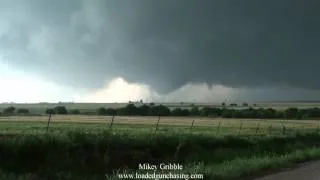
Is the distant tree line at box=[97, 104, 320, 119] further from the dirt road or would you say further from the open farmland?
the dirt road

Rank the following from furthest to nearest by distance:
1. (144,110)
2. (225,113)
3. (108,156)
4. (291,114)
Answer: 1. (144,110)
2. (291,114)
3. (225,113)
4. (108,156)

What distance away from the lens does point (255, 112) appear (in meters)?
136

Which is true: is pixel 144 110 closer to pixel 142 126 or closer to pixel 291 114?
pixel 291 114

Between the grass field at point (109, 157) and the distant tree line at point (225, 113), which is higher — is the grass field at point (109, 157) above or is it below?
below

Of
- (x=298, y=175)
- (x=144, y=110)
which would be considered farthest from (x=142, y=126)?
(x=144, y=110)

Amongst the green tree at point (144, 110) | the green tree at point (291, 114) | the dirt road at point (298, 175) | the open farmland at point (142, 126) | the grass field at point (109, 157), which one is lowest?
the dirt road at point (298, 175)

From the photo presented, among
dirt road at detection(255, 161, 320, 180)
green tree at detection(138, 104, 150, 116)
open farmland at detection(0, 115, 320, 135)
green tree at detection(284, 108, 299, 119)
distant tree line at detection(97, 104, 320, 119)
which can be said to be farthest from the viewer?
green tree at detection(138, 104, 150, 116)

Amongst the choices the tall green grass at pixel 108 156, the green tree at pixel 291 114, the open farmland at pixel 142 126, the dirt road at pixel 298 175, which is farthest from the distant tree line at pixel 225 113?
the dirt road at pixel 298 175

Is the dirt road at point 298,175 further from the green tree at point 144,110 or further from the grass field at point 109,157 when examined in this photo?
the green tree at point 144,110

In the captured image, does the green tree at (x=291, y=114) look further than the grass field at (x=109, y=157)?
Yes

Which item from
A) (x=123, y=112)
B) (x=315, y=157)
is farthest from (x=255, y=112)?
(x=315, y=157)

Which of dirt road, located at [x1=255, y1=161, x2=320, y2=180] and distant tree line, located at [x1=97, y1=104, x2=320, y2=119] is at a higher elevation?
distant tree line, located at [x1=97, y1=104, x2=320, y2=119]

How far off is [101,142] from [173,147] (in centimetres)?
557

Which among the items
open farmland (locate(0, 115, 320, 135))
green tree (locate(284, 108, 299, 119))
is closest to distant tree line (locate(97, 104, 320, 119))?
green tree (locate(284, 108, 299, 119))
